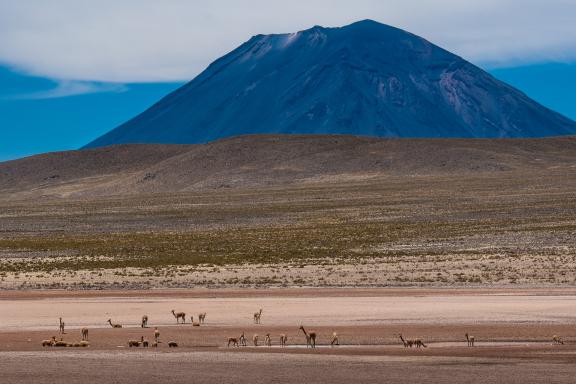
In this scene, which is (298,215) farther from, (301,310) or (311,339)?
(311,339)

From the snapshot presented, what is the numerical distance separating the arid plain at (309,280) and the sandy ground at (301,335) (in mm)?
80

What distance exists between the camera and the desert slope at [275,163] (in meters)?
146

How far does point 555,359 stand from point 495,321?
673 cm

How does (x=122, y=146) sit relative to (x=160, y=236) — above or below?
above

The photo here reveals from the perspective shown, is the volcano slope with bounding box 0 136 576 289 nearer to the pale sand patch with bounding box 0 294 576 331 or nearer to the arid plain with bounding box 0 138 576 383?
the arid plain with bounding box 0 138 576 383

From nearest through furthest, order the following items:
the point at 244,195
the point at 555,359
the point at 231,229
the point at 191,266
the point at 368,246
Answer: the point at 555,359 → the point at 191,266 → the point at 368,246 → the point at 231,229 → the point at 244,195

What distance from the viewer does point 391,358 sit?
23.9 m

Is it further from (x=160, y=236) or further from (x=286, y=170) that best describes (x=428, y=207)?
(x=286, y=170)

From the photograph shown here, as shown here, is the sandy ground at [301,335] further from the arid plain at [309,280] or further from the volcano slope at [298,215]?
the volcano slope at [298,215]

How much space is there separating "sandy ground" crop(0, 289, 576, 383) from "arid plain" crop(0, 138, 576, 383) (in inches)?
3.1

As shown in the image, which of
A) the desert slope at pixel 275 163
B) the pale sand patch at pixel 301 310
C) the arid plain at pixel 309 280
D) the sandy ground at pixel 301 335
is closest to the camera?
the sandy ground at pixel 301 335

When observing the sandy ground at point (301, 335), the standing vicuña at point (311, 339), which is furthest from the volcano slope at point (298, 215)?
the standing vicuña at point (311, 339)

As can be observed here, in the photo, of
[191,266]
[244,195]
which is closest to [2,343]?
[191,266]

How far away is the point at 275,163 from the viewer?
156250mm
